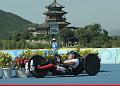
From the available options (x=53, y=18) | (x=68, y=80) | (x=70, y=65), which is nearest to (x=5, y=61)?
(x=70, y=65)

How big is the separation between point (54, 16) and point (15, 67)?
313 feet

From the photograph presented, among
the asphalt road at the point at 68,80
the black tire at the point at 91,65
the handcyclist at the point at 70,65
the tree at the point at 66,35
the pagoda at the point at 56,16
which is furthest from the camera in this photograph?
the pagoda at the point at 56,16

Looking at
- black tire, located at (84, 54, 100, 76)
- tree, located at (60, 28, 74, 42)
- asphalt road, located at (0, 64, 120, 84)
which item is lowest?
asphalt road, located at (0, 64, 120, 84)

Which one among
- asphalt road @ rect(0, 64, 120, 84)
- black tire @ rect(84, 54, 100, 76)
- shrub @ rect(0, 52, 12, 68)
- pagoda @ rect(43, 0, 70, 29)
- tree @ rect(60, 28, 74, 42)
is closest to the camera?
asphalt road @ rect(0, 64, 120, 84)

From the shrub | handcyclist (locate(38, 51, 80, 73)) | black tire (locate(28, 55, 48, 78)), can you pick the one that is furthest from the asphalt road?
the shrub

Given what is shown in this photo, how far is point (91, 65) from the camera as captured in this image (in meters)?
A: 18.1

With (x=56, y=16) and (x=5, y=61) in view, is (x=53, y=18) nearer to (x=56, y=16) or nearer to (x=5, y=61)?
(x=56, y=16)

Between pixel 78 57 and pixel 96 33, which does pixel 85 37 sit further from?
pixel 78 57

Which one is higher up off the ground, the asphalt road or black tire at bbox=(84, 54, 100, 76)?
black tire at bbox=(84, 54, 100, 76)

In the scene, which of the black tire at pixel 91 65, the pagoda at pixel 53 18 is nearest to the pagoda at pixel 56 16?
the pagoda at pixel 53 18

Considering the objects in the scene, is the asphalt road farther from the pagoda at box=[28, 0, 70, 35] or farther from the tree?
the pagoda at box=[28, 0, 70, 35]

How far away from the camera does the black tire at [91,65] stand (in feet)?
58.9

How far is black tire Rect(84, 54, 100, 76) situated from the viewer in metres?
17.9

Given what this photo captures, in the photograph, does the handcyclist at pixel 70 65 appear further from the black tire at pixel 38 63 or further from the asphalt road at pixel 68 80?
the asphalt road at pixel 68 80
